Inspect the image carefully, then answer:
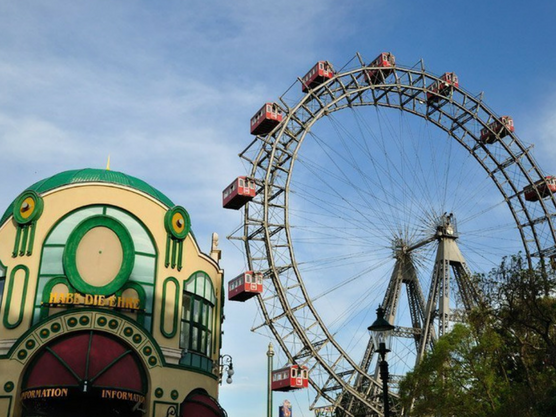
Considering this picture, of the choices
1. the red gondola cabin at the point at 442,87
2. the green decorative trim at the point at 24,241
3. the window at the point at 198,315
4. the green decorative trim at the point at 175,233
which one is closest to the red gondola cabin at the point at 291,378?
the window at the point at 198,315

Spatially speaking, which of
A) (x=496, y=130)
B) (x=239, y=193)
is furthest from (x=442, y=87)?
(x=239, y=193)

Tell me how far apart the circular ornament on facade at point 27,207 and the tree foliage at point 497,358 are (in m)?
19.2

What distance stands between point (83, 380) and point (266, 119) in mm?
23446

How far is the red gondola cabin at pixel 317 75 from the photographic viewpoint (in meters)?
48.0

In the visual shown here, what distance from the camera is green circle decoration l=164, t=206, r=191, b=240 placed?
1259 inches

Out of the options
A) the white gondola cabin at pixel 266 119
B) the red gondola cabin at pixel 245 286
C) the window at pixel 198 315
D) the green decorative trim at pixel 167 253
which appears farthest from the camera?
the white gondola cabin at pixel 266 119

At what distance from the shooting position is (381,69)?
5103 cm

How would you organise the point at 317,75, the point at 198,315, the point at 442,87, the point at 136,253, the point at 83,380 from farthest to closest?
1. the point at 442,87
2. the point at 317,75
3. the point at 198,315
4. the point at 136,253
5. the point at 83,380

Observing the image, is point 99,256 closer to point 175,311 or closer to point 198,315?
point 175,311

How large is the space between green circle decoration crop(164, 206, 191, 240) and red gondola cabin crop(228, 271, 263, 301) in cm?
926

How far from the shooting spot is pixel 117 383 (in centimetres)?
2730

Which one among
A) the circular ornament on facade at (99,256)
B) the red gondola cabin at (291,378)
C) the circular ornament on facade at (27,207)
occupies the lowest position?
the red gondola cabin at (291,378)

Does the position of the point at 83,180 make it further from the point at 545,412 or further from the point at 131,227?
the point at 545,412

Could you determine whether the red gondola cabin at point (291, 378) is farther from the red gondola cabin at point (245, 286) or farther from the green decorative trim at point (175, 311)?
the green decorative trim at point (175, 311)
